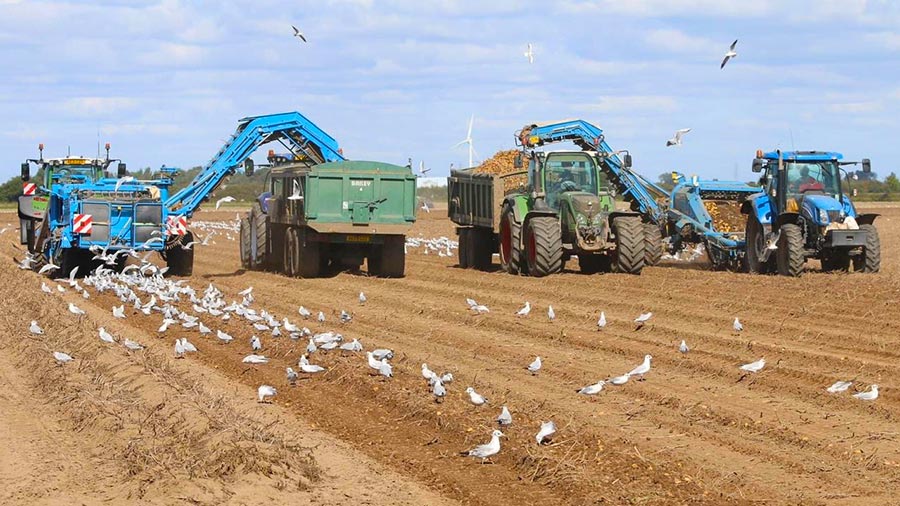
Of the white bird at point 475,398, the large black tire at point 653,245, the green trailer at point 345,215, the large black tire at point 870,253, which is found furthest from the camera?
the large black tire at point 653,245

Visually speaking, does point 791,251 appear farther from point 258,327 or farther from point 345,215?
point 258,327

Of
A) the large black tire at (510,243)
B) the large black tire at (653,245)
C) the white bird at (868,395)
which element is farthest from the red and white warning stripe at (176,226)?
the white bird at (868,395)

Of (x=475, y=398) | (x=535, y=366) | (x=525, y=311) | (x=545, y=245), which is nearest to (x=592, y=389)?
(x=475, y=398)

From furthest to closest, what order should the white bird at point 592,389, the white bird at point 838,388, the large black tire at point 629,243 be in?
the large black tire at point 629,243
the white bird at point 838,388
the white bird at point 592,389

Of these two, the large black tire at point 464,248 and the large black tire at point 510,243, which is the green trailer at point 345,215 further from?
the large black tire at point 464,248

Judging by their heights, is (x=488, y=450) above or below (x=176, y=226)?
below

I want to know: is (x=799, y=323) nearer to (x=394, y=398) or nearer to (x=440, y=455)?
(x=394, y=398)

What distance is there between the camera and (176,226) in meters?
22.6

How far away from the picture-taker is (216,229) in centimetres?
4706

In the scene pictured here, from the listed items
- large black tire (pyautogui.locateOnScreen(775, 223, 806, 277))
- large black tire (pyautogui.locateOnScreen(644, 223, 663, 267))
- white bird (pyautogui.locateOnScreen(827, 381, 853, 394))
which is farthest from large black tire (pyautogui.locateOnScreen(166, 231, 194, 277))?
white bird (pyautogui.locateOnScreen(827, 381, 853, 394))

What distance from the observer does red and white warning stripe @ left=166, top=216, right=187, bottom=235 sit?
73.8 ft

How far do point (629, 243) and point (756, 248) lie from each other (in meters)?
2.70

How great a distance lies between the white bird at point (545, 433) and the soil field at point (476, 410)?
84 millimetres

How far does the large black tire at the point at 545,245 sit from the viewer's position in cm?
2072
